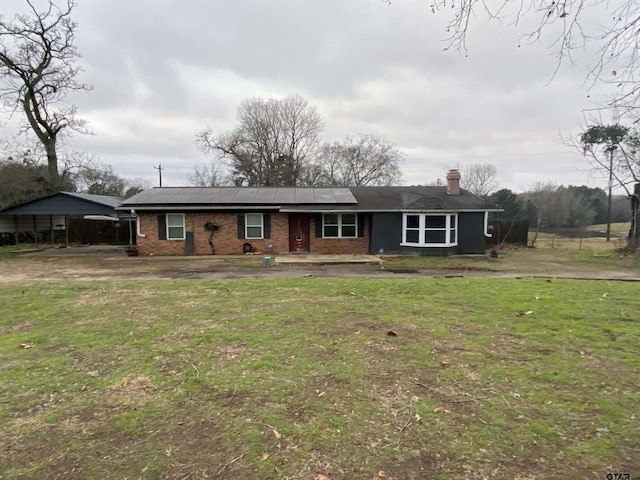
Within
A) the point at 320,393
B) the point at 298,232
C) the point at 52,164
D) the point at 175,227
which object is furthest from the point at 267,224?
the point at 52,164

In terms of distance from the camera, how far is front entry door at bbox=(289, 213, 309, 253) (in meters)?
18.5

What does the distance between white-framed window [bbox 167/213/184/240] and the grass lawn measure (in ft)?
40.0

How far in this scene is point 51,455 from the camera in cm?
242

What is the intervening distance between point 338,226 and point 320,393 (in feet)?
50.3

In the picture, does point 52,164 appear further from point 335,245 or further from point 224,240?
point 335,245

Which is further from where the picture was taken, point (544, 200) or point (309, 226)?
point (544, 200)

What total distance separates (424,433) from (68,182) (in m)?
36.5

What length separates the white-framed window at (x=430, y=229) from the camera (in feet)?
58.0

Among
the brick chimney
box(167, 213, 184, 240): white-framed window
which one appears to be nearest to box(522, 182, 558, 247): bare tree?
the brick chimney

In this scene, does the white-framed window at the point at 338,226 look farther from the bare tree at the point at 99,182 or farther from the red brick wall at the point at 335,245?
the bare tree at the point at 99,182

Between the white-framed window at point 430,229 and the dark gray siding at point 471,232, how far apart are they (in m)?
0.30

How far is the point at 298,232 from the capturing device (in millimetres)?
18594

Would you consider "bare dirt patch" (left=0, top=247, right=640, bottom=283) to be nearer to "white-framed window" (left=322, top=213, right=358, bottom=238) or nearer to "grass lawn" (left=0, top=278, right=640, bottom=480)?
"white-framed window" (left=322, top=213, right=358, bottom=238)

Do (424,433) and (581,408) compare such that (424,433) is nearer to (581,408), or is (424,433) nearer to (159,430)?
(581,408)
